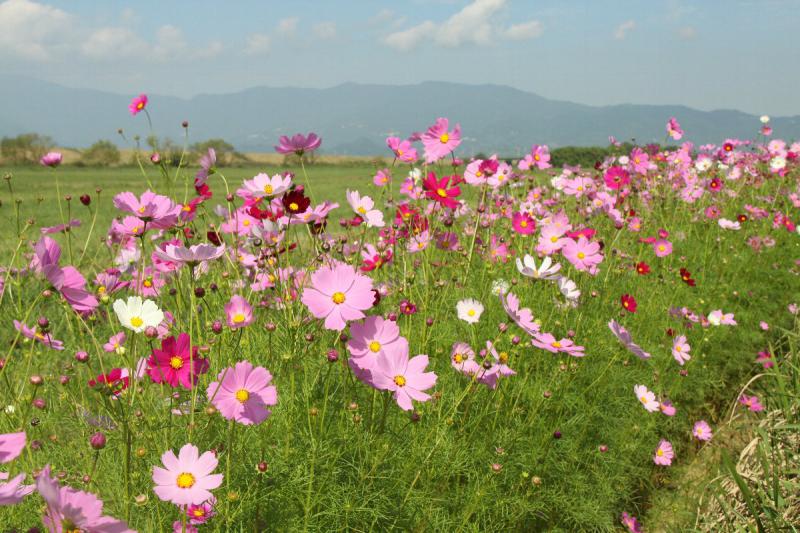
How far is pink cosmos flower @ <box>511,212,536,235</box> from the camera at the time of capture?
2374 mm

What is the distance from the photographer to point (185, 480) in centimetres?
95

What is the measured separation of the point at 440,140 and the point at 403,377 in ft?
3.59

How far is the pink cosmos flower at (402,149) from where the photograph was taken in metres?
2.07

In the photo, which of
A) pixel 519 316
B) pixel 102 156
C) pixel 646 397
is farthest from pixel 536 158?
pixel 102 156

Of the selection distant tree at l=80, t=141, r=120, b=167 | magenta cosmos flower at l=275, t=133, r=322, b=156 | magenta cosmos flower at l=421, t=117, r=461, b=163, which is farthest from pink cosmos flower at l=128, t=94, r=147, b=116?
distant tree at l=80, t=141, r=120, b=167

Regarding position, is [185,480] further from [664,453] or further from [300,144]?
[664,453]

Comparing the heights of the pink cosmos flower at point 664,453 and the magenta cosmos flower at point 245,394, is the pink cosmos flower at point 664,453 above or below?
below

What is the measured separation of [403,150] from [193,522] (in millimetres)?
1491

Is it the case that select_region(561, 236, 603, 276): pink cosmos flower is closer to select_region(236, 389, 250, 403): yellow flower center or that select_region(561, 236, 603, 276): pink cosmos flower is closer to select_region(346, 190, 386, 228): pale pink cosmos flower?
select_region(346, 190, 386, 228): pale pink cosmos flower

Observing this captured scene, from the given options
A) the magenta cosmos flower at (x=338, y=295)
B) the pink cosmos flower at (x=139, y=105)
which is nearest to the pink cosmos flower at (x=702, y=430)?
the magenta cosmos flower at (x=338, y=295)

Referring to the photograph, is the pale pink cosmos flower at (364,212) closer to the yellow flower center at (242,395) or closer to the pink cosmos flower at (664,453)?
the yellow flower center at (242,395)

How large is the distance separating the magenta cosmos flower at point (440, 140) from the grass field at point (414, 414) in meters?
0.34

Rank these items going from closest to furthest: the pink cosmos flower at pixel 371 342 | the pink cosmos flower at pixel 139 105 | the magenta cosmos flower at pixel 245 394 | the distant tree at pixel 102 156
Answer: the magenta cosmos flower at pixel 245 394
the pink cosmos flower at pixel 371 342
the pink cosmos flower at pixel 139 105
the distant tree at pixel 102 156

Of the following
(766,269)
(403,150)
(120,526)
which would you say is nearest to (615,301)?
(403,150)
